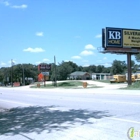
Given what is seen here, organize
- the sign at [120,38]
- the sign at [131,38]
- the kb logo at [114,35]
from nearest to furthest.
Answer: the sign at [120,38]
the kb logo at [114,35]
the sign at [131,38]

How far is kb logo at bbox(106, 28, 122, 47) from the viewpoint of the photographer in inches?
1597

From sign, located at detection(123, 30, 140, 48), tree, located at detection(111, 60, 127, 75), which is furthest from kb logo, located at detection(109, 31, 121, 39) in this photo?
tree, located at detection(111, 60, 127, 75)

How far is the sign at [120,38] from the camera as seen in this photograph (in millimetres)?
40562

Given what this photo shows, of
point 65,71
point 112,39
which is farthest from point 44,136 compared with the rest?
point 65,71

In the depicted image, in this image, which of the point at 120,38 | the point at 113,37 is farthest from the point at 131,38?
the point at 113,37

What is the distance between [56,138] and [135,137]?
1983mm

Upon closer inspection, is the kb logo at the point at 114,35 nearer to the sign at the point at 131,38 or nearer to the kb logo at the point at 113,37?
the kb logo at the point at 113,37

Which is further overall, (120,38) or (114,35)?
(120,38)

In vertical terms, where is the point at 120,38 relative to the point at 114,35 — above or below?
below

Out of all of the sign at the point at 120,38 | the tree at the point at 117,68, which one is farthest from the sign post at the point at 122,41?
the tree at the point at 117,68

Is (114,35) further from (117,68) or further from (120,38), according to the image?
(117,68)

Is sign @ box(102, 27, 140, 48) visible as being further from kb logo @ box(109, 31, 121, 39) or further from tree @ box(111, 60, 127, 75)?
tree @ box(111, 60, 127, 75)

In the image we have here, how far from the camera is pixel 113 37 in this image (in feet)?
134

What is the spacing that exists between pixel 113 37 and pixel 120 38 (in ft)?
4.10
